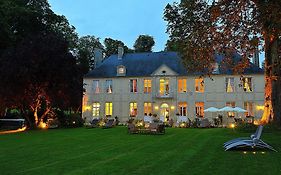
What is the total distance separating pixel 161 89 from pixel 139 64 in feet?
15.9

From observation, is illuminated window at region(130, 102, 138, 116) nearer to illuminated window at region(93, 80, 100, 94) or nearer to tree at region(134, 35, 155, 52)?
illuminated window at region(93, 80, 100, 94)

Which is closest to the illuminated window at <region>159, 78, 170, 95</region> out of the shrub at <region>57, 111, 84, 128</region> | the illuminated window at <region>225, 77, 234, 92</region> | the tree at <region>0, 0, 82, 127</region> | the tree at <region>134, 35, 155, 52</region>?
the illuminated window at <region>225, 77, 234, 92</region>

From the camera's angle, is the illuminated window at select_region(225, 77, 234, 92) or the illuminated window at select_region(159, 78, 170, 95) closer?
the illuminated window at select_region(225, 77, 234, 92)

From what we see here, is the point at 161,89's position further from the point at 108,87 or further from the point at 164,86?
the point at 108,87

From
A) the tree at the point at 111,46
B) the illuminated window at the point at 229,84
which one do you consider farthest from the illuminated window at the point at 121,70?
the tree at the point at 111,46

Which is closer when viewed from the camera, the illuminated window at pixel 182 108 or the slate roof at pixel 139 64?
the illuminated window at pixel 182 108

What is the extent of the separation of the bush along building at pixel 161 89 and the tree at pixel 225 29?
17626 mm

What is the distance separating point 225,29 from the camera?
15375 millimetres

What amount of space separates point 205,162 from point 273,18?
6.98 metres

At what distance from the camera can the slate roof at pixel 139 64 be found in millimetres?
40537

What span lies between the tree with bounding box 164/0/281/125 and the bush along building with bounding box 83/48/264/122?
17.6 meters

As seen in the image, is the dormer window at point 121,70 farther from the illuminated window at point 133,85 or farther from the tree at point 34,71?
the tree at point 34,71

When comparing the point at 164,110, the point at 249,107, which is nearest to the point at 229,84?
the point at 249,107

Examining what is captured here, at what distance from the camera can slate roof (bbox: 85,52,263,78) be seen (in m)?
40.5
